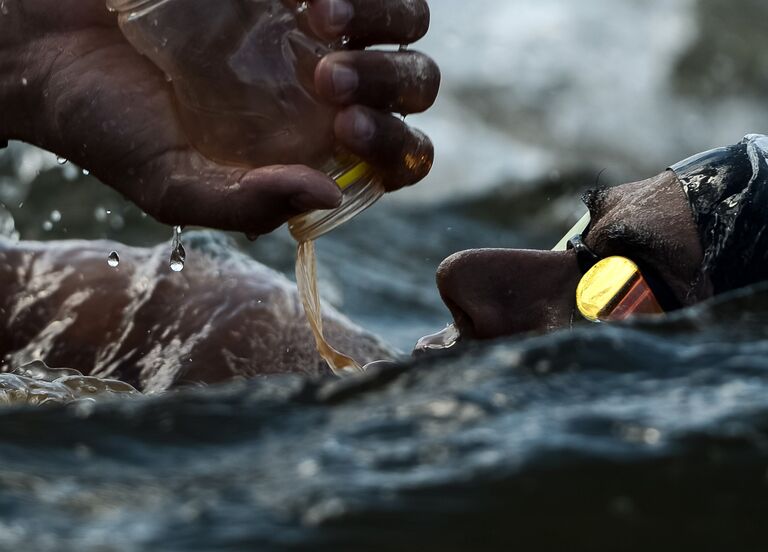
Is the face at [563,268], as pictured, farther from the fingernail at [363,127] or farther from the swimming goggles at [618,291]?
the fingernail at [363,127]

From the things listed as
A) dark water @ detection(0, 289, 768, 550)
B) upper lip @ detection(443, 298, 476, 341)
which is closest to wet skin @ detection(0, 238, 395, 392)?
upper lip @ detection(443, 298, 476, 341)

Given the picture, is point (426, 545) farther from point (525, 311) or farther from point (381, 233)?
point (381, 233)

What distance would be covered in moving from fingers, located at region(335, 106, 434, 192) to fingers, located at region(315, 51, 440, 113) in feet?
0.11

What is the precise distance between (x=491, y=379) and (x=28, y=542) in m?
0.98

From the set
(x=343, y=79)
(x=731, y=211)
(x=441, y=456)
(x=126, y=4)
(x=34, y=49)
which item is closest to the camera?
(x=441, y=456)

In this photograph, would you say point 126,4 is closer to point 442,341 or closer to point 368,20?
point 368,20

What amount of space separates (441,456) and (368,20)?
1.10m

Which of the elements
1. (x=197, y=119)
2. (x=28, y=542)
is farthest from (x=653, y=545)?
(x=197, y=119)

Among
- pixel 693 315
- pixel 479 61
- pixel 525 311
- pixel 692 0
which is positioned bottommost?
pixel 693 315

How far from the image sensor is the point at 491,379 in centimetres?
269

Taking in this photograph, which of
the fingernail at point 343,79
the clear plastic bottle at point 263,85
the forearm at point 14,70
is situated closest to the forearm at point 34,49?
the forearm at point 14,70

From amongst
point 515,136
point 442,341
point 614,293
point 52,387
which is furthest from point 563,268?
point 515,136

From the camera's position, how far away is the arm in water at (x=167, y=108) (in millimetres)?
2928

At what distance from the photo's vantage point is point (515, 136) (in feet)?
37.8
